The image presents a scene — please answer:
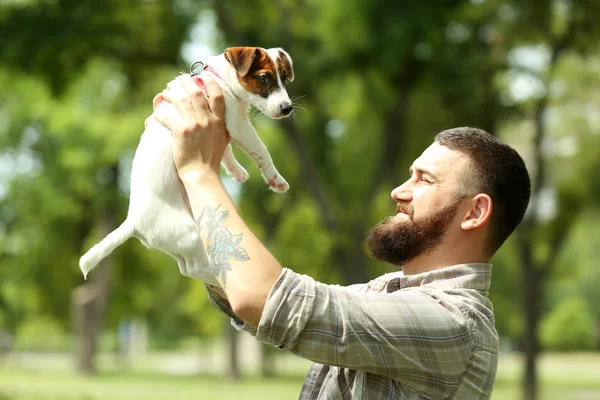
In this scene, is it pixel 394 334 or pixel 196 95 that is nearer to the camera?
pixel 394 334

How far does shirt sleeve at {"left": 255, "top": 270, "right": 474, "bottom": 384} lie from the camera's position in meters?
1.60

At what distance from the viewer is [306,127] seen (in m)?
16.6

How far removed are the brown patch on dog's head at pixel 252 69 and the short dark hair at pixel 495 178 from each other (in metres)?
0.53

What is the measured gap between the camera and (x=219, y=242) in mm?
1722

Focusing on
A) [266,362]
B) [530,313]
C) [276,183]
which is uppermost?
[276,183]

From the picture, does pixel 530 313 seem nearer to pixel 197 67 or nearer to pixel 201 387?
pixel 201 387

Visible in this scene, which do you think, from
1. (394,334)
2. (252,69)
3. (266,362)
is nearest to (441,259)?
(394,334)

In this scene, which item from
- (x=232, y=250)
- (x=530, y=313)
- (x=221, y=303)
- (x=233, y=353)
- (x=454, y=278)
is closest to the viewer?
(x=232, y=250)

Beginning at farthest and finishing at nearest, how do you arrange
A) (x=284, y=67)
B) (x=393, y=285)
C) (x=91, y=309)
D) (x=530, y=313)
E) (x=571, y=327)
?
(x=571, y=327), (x=91, y=309), (x=530, y=313), (x=284, y=67), (x=393, y=285)

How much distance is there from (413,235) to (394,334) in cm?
35

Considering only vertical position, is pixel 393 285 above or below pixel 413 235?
below

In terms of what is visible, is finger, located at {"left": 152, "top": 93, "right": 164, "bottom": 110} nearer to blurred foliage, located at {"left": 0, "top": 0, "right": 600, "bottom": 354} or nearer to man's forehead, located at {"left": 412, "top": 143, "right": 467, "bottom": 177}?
man's forehead, located at {"left": 412, "top": 143, "right": 467, "bottom": 177}

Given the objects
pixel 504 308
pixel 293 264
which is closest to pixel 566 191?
pixel 293 264

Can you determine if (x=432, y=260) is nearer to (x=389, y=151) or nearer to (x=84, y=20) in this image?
(x=84, y=20)
